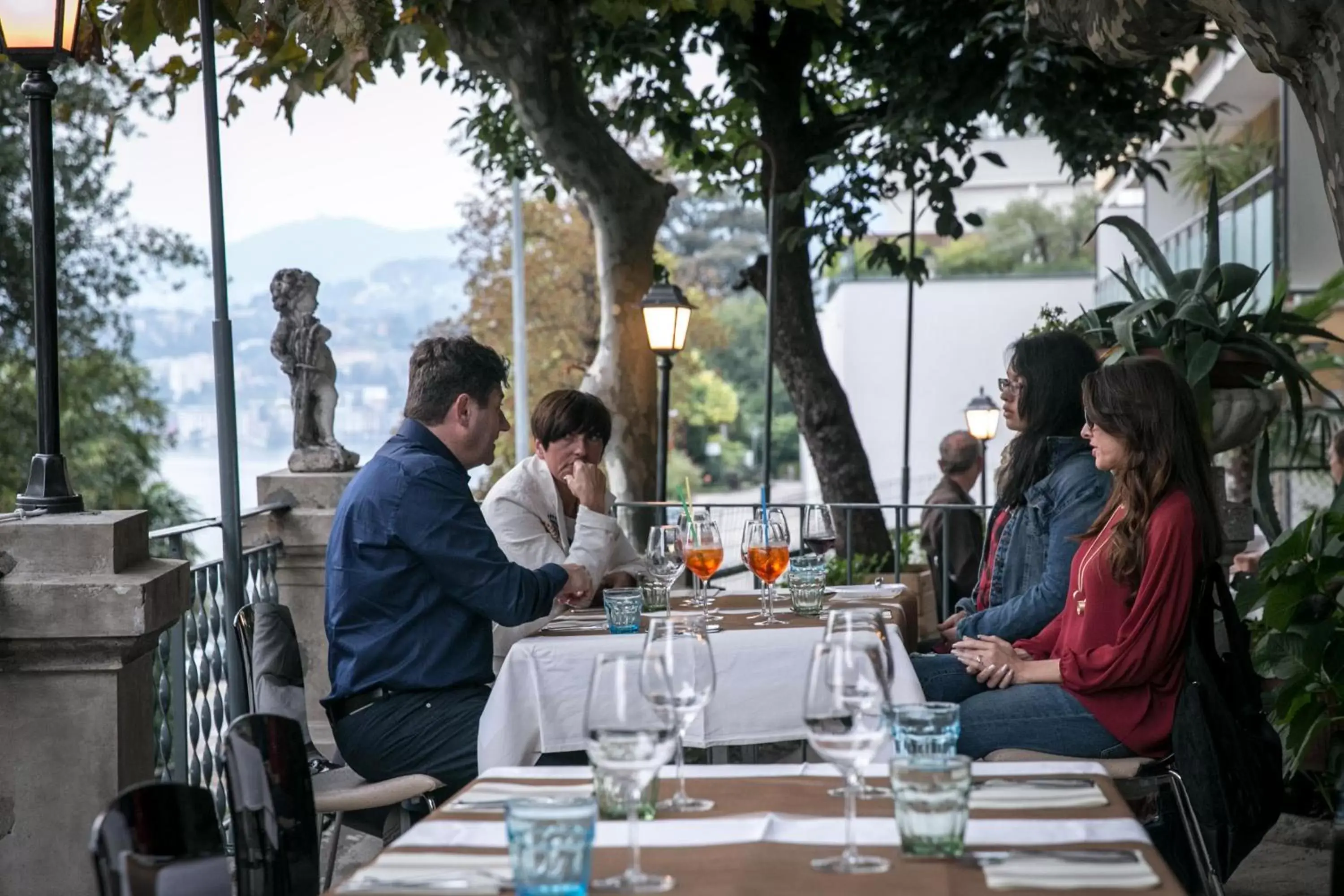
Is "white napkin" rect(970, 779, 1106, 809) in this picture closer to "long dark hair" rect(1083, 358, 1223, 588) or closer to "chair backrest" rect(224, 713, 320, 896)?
"chair backrest" rect(224, 713, 320, 896)

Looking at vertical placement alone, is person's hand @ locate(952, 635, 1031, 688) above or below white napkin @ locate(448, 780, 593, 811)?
below

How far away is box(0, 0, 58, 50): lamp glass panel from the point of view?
13.6 ft

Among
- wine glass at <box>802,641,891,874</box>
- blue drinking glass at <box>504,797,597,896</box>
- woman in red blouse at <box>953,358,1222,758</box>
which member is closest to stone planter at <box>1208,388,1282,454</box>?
woman in red blouse at <box>953,358,1222,758</box>

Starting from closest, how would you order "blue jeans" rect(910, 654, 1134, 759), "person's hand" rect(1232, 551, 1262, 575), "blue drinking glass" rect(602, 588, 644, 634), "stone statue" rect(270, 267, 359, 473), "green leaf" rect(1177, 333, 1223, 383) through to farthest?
"blue jeans" rect(910, 654, 1134, 759), "blue drinking glass" rect(602, 588, 644, 634), "green leaf" rect(1177, 333, 1223, 383), "stone statue" rect(270, 267, 359, 473), "person's hand" rect(1232, 551, 1262, 575)

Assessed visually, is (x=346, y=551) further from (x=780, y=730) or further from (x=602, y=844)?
(x=602, y=844)

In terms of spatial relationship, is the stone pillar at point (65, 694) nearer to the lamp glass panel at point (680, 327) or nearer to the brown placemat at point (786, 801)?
the brown placemat at point (786, 801)

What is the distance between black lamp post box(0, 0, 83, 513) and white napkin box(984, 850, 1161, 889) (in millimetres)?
2962

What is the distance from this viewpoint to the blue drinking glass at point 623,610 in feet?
13.5

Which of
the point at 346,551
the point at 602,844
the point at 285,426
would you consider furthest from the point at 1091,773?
the point at 285,426

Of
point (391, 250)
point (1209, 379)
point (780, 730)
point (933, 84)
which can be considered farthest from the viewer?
point (391, 250)

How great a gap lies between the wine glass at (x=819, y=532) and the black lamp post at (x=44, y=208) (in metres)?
2.02

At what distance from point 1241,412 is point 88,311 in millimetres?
19567

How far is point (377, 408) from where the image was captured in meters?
29.4

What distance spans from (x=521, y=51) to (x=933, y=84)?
122 inches
